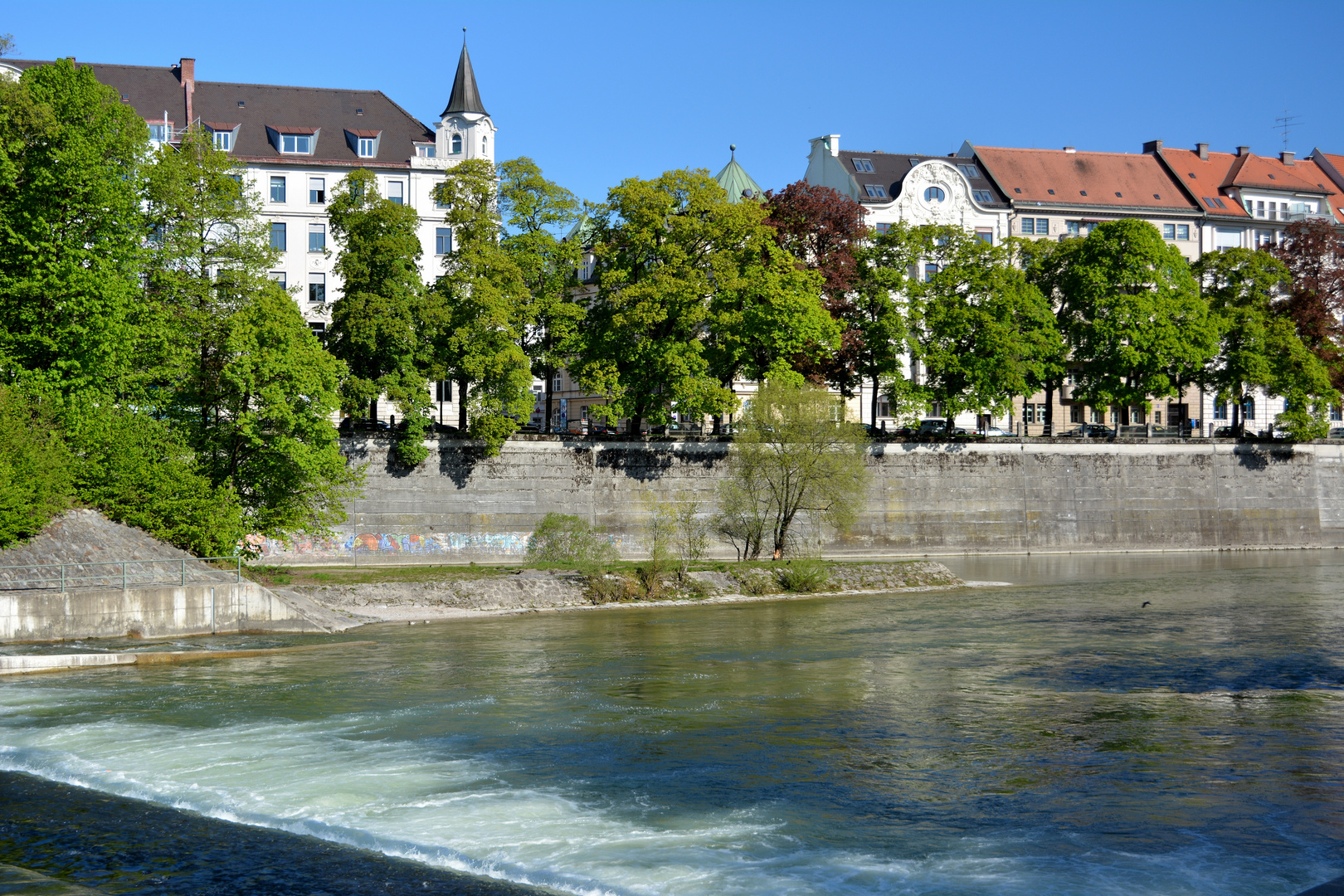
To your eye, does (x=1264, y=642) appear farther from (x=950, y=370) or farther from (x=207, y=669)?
(x=950, y=370)

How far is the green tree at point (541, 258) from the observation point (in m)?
57.9

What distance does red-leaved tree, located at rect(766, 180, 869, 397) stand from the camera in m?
66.6

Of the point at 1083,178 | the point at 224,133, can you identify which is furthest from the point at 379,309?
the point at 1083,178

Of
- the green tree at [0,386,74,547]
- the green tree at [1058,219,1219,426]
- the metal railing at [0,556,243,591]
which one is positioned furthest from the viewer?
the green tree at [1058,219,1219,426]

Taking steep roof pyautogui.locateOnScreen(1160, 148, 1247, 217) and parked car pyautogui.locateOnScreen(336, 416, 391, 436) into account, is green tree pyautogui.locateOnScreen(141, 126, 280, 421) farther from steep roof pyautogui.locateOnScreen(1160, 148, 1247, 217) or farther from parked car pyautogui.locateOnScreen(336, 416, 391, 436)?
steep roof pyautogui.locateOnScreen(1160, 148, 1247, 217)

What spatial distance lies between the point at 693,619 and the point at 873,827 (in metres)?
24.8

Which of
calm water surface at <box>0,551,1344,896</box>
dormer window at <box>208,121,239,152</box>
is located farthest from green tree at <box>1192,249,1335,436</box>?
dormer window at <box>208,121,239,152</box>

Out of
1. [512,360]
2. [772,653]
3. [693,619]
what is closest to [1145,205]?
[512,360]

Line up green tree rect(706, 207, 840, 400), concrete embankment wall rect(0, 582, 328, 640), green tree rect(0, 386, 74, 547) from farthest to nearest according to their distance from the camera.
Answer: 1. green tree rect(706, 207, 840, 400)
2. green tree rect(0, 386, 74, 547)
3. concrete embankment wall rect(0, 582, 328, 640)

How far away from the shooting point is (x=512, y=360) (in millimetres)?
54875

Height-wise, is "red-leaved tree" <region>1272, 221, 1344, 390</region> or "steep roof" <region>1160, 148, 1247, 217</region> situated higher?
"steep roof" <region>1160, 148, 1247, 217</region>

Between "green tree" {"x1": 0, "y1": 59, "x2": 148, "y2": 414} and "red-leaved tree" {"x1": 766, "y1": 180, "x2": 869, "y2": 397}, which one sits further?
"red-leaved tree" {"x1": 766, "y1": 180, "x2": 869, "y2": 397}

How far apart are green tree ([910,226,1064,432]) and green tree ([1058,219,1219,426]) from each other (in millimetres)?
3088

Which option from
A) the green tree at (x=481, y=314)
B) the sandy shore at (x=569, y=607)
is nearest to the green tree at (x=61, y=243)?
the sandy shore at (x=569, y=607)
